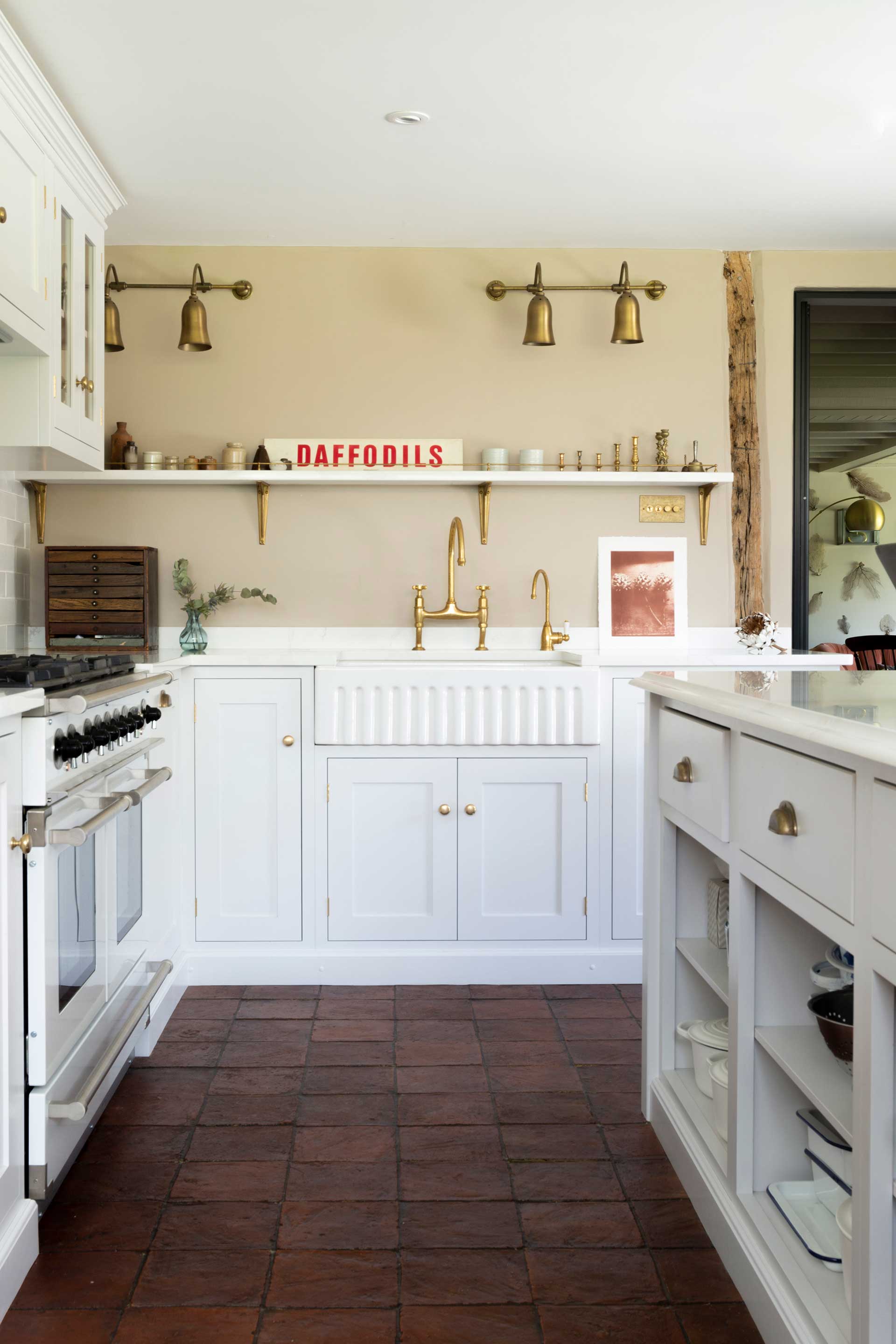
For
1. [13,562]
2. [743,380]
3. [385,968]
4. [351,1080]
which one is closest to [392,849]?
[385,968]

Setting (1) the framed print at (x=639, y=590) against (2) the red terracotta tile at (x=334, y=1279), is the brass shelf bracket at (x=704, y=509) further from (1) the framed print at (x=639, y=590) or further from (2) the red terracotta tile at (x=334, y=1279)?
(2) the red terracotta tile at (x=334, y=1279)

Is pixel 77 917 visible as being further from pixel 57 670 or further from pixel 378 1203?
pixel 378 1203

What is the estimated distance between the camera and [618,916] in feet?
10.8

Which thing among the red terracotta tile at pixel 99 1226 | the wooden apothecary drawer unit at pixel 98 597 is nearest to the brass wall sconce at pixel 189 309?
the wooden apothecary drawer unit at pixel 98 597

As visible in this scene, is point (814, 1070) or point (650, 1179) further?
point (650, 1179)

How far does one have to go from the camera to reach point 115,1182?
2064 mm

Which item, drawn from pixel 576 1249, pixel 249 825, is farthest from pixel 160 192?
pixel 576 1249

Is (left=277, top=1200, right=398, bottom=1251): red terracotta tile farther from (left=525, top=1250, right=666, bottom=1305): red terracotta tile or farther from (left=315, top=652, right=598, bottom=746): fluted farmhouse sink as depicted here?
(left=315, top=652, right=598, bottom=746): fluted farmhouse sink

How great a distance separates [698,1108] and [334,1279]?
739mm

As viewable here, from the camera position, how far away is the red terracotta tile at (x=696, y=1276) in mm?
1697

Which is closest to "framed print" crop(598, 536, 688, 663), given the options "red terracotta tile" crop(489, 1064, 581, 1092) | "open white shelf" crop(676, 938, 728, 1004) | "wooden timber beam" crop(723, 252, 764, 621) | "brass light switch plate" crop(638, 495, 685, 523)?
"brass light switch plate" crop(638, 495, 685, 523)

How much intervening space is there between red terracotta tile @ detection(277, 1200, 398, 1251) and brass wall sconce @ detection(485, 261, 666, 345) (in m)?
2.62

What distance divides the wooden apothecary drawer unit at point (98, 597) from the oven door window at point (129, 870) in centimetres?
98

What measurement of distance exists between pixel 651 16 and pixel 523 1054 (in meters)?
2.45
